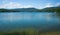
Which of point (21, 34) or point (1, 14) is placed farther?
point (1, 14)

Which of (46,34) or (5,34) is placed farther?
(46,34)

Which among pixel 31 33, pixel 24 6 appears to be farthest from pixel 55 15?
pixel 31 33

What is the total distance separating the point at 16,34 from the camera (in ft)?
13.0

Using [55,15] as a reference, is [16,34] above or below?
above

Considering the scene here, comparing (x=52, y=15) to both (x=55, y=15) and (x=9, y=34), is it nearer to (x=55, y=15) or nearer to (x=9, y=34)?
(x=55, y=15)

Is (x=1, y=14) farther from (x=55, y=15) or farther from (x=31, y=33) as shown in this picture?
(x=31, y=33)

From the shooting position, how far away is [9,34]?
13.1ft

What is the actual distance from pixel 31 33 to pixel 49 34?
0.92 metres

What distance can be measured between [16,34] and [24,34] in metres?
0.23

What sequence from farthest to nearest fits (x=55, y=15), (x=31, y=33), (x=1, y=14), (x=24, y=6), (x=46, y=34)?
(x=55, y=15)
(x=1, y=14)
(x=24, y=6)
(x=46, y=34)
(x=31, y=33)

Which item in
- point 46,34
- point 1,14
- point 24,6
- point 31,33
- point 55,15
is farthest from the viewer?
point 55,15

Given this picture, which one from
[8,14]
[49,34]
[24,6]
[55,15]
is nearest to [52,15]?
[55,15]

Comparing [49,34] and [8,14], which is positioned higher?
[49,34]

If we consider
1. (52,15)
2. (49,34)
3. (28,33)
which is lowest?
(52,15)
